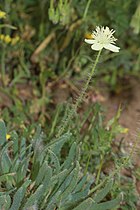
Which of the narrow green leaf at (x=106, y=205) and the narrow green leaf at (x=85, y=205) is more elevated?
the narrow green leaf at (x=85, y=205)

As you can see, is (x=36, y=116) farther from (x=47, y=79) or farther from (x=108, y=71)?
(x=108, y=71)

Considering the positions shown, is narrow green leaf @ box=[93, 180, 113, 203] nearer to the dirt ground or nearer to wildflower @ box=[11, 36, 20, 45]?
the dirt ground

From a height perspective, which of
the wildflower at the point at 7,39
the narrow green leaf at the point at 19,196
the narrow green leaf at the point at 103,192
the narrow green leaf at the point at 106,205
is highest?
the wildflower at the point at 7,39

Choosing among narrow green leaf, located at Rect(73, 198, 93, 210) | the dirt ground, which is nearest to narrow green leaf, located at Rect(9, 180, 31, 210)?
narrow green leaf, located at Rect(73, 198, 93, 210)

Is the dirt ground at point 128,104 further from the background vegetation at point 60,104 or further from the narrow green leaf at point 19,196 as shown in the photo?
the narrow green leaf at point 19,196

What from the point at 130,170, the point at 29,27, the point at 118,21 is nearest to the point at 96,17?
the point at 118,21

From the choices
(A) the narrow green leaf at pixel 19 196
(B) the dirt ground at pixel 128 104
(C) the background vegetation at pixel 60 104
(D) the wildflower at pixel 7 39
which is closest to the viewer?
(A) the narrow green leaf at pixel 19 196

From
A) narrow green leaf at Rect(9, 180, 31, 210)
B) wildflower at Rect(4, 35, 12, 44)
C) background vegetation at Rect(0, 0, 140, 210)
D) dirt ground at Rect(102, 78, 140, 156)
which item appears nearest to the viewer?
narrow green leaf at Rect(9, 180, 31, 210)

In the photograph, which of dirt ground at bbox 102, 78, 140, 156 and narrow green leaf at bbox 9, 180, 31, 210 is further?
dirt ground at bbox 102, 78, 140, 156

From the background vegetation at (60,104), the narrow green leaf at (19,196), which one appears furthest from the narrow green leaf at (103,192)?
the narrow green leaf at (19,196)

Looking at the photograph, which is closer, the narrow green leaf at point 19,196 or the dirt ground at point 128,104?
the narrow green leaf at point 19,196

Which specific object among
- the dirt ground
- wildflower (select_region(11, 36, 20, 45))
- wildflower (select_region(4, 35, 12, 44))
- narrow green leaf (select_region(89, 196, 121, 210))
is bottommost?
the dirt ground
